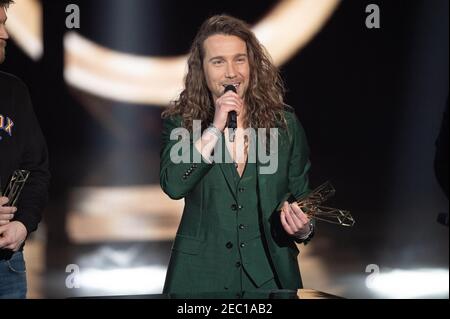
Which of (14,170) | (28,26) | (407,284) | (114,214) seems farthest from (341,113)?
(14,170)

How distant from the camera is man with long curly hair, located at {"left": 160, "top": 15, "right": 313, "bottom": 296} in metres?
2.15

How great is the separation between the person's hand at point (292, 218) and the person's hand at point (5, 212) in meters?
0.72

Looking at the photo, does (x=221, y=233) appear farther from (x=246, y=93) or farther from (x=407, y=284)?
(x=407, y=284)

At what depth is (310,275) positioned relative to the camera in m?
4.09

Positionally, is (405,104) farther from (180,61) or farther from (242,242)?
(242,242)

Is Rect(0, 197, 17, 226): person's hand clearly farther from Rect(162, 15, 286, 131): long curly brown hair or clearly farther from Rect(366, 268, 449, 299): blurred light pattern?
Rect(366, 268, 449, 299): blurred light pattern

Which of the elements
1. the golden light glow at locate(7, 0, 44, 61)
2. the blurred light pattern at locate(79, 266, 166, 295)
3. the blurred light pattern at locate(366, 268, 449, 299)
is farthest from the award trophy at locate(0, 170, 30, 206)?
the blurred light pattern at locate(366, 268, 449, 299)

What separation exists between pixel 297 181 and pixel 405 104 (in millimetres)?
2004

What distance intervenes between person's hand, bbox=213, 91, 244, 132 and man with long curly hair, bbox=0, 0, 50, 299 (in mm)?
528

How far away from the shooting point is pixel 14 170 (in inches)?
86.6

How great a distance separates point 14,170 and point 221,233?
0.60 m

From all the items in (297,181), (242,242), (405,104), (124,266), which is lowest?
(242,242)

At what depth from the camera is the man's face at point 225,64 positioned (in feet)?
7.54
